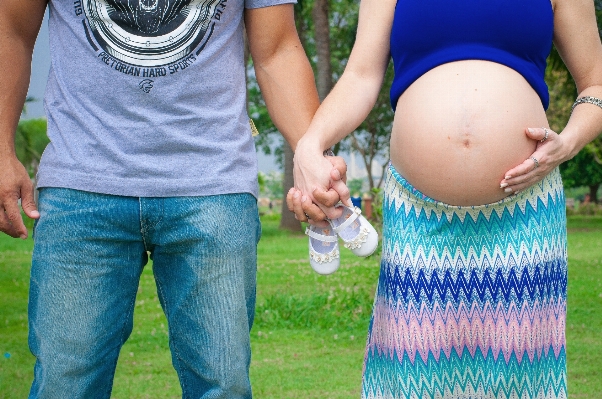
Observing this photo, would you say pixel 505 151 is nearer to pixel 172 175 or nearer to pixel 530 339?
pixel 530 339

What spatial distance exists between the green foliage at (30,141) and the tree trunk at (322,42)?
499 inches

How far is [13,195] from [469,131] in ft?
4.04

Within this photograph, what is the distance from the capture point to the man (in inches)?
88.5

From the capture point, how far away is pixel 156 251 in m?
2.35

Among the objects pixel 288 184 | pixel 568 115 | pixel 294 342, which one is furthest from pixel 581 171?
pixel 294 342

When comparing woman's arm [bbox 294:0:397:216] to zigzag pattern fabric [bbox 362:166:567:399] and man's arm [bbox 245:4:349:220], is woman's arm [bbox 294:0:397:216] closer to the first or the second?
man's arm [bbox 245:4:349:220]

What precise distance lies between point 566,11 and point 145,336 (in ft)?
17.6

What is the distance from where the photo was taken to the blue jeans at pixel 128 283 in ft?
7.36

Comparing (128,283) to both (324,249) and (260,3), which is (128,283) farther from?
(260,3)

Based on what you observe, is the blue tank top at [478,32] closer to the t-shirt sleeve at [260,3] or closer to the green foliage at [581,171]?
the t-shirt sleeve at [260,3]

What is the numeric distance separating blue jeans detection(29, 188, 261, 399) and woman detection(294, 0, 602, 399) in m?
0.27

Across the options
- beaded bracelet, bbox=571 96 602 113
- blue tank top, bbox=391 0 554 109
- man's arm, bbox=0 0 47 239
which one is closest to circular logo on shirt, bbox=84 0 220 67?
man's arm, bbox=0 0 47 239

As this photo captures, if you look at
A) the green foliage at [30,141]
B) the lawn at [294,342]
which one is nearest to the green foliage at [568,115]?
the lawn at [294,342]

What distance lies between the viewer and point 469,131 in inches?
87.9
